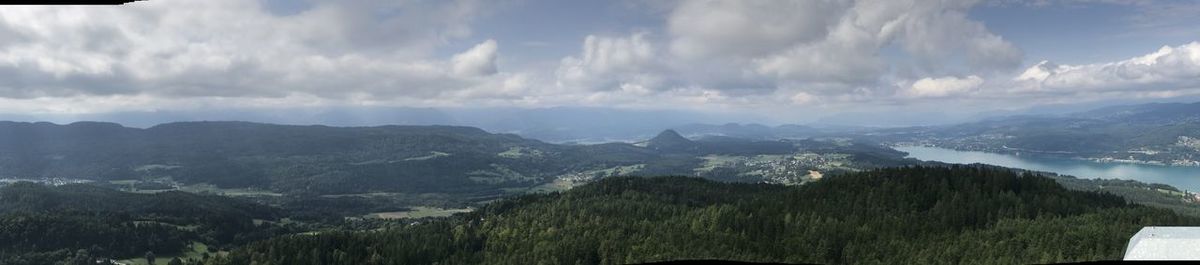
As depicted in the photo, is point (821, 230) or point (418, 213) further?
point (418, 213)

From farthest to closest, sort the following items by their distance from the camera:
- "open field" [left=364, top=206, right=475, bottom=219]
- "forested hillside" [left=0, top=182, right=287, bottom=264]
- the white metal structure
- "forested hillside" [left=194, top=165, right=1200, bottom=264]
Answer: "open field" [left=364, top=206, right=475, bottom=219]
"forested hillside" [left=0, top=182, right=287, bottom=264]
"forested hillside" [left=194, top=165, right=1200, bottom=264]
the white metal structure

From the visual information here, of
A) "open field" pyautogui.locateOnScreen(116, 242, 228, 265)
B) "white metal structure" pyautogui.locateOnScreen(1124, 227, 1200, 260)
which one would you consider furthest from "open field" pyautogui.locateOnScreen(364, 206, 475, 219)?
"white metal structure" pyautogui.locateOnScreen(1124, 227, 1200, 260)

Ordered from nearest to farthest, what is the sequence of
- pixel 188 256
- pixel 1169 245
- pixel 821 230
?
1. pixel 1169 245
2. pixel 821 230
3. pixel 188 256

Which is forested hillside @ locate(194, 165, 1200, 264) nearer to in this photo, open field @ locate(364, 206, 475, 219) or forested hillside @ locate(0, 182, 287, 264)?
forested hillside @ locate(0, 182, 287, 264)

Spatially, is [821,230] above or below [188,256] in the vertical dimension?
above

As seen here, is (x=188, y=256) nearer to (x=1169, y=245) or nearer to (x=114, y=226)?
(x=114, y=226)

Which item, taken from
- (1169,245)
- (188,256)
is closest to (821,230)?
(1169,245)

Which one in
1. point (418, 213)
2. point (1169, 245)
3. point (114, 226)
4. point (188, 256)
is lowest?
point (418, 213)

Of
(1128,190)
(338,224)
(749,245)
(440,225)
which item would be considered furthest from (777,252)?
(1128,190)

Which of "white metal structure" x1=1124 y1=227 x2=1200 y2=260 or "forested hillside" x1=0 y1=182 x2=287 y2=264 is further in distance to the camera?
"forested hillside" x1=0 y1=182 x2=287 y2=264

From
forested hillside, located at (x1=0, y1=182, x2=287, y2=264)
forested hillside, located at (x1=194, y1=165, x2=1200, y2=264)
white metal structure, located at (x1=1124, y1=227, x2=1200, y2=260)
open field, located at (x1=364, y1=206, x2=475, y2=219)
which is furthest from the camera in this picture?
open field, located at (x1=364, y1=206, x2=475, y2=219)
